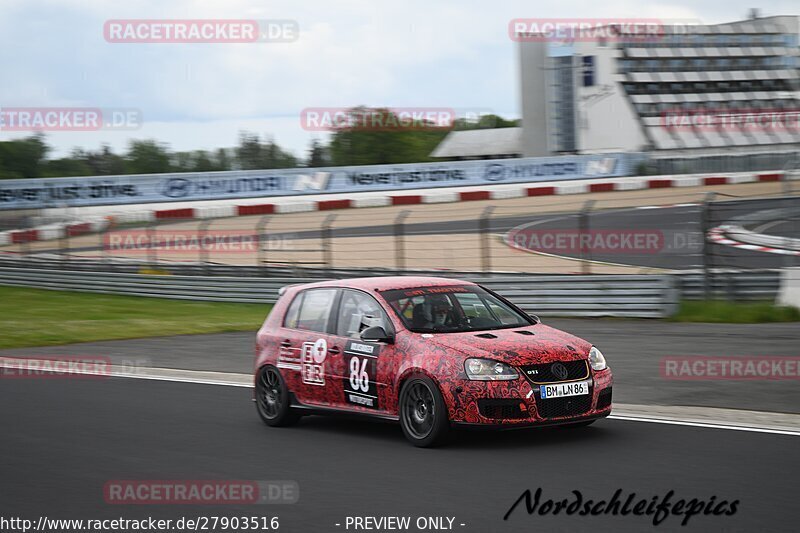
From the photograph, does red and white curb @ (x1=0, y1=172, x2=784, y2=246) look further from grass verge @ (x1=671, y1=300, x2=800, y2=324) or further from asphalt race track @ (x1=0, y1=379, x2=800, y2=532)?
asphalt race track @ (x1=0, y1=379, x2=800, y2=532)

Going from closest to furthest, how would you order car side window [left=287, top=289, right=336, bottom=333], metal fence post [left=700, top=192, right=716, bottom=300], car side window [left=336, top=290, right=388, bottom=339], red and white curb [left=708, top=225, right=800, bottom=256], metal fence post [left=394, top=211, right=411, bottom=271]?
car side window [left=336, top=290, right=388, bottom=339] → car side window [left=287, top=289, right=336, bottom=333] → metal fence post [left=700, top=192, right=716, bottom=300] → metal fence post [left=394, top=211, right=411, bottom=271] → red and white curb [left=708, top=225, right=800, bottom=256]

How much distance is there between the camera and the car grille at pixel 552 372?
8.10 meters

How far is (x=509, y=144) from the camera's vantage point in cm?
9144

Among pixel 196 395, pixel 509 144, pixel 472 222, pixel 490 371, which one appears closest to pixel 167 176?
pixel 472 222

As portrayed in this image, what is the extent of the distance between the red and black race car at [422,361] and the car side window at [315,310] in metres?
0.01

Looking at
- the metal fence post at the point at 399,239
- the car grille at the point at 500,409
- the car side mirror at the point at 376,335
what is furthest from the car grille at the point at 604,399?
the metal fence post at the point at 399,239

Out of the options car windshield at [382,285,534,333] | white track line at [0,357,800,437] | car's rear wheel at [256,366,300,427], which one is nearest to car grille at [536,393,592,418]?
car windshield at [382,285,534,333]

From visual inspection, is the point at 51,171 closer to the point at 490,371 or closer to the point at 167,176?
the point at 167,176

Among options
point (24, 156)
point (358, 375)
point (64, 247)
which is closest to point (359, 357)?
point (358, 375)

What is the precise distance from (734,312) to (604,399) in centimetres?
1018

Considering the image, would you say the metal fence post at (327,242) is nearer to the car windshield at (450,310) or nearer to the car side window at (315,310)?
the car side window at (315,310)

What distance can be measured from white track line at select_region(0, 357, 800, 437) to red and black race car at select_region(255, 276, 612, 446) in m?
1.00

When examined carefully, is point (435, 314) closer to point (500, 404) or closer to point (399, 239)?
point (500, 404)

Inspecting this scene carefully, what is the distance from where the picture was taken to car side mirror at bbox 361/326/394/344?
28.6ft
